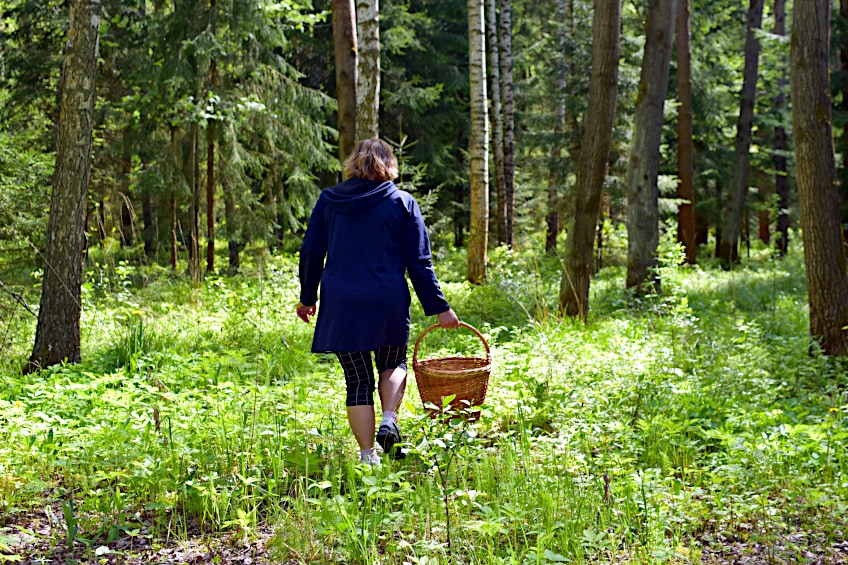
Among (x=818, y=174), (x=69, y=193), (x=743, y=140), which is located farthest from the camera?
(x=743, y=140)

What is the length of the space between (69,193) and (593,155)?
226 inches

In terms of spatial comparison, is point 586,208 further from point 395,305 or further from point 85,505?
point 85,505

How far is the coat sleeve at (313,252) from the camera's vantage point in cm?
428

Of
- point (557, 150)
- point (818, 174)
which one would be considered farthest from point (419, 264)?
point (557, 150)

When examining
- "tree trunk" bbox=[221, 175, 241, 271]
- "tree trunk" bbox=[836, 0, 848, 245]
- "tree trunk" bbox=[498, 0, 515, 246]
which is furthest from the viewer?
"tree trunk" bbox=[498, 0, 515, 246]

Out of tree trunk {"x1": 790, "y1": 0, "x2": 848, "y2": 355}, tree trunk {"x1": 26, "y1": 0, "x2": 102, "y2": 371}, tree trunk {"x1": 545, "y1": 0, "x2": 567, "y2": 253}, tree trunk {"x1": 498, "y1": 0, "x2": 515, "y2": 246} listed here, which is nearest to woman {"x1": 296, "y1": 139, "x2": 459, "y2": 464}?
tree trunk {"x1": 26, "y1": 0, "x2": 102, "y2": 371}

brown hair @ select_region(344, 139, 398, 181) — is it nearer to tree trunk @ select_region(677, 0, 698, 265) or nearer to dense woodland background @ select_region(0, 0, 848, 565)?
dense woodland background @ select_region(0, 0, 848, 565)

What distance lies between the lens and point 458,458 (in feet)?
13.4

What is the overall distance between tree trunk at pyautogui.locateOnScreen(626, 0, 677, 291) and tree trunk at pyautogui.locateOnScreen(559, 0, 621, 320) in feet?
9.27

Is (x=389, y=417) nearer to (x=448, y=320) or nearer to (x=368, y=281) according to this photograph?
(x=448, y=320)

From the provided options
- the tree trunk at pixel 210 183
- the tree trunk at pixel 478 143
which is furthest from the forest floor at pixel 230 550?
the tree trunk at pixel 210 183

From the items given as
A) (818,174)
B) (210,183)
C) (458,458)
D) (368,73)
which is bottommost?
(458,458)

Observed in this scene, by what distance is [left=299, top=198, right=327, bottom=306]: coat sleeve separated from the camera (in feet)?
14.0

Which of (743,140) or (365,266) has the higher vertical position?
(743,140)
